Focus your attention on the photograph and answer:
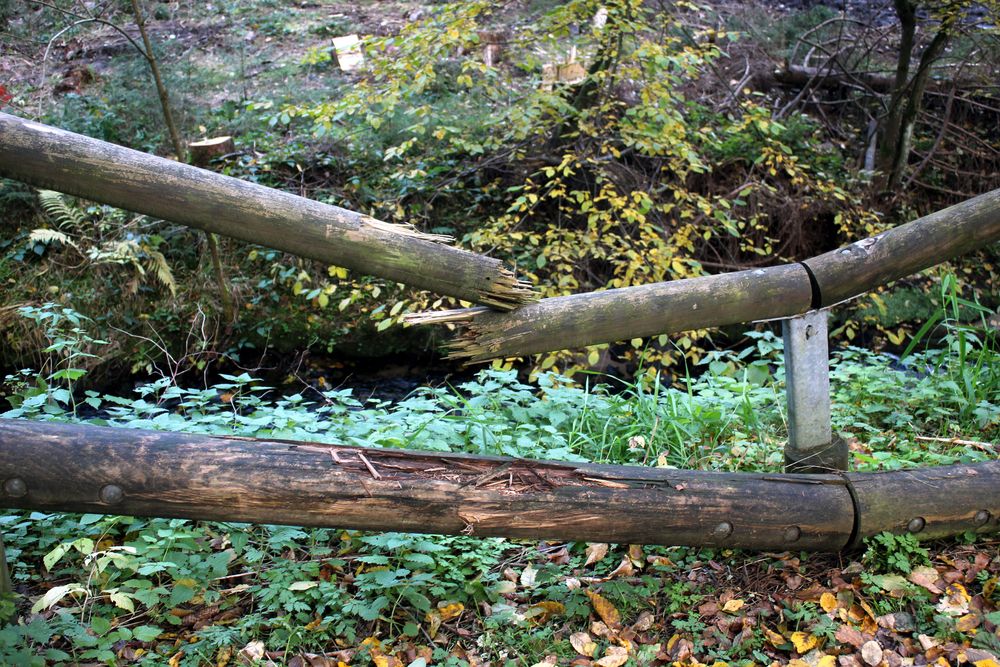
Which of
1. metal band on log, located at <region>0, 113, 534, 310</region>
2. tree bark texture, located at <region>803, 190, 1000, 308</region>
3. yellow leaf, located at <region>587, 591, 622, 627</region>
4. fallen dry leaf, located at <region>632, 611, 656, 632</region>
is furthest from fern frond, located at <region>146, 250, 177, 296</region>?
tree bark texture, located at <region>803, 190, 1000, 308</region>

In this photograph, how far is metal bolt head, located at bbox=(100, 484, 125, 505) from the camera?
2215 millimetres

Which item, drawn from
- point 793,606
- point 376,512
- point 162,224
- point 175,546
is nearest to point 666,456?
point 793,606

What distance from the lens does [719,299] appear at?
2756mm

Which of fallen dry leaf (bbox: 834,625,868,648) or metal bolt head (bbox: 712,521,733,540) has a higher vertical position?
metal bolt head (bbox: 712,521,733,540)

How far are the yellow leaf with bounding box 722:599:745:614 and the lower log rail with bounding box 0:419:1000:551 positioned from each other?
0.22m

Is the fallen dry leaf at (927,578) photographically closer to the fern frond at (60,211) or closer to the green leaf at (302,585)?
the green leaf at (302,585)

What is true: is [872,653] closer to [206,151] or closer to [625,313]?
[625,313]

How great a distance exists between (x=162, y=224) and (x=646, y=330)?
6.69 meters

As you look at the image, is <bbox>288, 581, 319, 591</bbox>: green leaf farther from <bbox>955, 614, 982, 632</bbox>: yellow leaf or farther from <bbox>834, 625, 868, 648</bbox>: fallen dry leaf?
<bbox>955, 614, 982, 632</bbox>: yellow leaf

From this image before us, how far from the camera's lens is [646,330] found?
107 inches

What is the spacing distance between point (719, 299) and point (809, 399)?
0.61 meters

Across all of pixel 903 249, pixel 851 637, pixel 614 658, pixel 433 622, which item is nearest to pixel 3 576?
pixel 433 622

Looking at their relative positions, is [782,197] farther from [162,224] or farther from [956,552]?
[162,224]

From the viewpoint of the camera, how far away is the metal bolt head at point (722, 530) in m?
2.69
